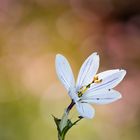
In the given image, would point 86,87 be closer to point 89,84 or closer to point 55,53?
point 89,84

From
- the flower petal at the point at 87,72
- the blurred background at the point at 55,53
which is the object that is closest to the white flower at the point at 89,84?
the flower petal at the point at 87,72

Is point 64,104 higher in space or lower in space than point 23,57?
lower

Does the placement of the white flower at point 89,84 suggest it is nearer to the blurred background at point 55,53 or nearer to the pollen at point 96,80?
the pollen at point 96,80

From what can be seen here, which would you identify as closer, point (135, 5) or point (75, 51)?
point (75, 51)

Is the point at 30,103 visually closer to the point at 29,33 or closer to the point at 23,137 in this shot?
the point at 23,137

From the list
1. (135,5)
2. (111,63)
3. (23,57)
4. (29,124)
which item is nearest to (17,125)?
(29,124)

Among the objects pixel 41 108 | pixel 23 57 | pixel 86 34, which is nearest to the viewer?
pixel 41 108

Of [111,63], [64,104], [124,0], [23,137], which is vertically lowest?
[23,137]
